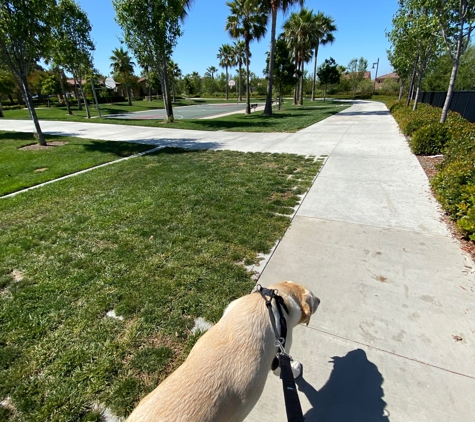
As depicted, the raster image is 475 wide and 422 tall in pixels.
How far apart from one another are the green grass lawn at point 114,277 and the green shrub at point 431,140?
15.1ft

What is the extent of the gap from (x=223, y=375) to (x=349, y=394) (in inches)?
47.9

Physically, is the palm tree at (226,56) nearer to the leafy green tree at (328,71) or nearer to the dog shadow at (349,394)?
the leafy green tree at (328,71)

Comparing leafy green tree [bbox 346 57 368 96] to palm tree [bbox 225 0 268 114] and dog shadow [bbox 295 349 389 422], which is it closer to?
palm tree [bbox 225 0 268 114]

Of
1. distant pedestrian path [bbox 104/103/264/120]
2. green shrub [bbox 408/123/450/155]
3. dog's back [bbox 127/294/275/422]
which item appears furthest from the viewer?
distant pedestrian path [bbox 104/103/264/120]

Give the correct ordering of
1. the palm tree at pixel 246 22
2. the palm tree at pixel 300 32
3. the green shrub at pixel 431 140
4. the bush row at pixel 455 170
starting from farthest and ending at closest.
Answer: the palm tree at pixel 300 32
the palm tree at pixel 246 22
the green shrub at pixel 431 140
the bush row at pixel 455 170

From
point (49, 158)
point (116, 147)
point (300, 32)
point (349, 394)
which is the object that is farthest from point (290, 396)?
point (300, 32)

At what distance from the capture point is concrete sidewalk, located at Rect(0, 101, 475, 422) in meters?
1.83

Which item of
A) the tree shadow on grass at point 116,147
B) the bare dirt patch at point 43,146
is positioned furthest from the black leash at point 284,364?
the bare dirt patch at point 43,146

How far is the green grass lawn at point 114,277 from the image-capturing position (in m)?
1.96

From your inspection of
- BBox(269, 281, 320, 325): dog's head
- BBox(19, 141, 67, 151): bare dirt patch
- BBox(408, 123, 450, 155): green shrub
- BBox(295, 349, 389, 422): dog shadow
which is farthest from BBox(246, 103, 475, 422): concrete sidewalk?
BBox(19, 141, 67, 151): bare dirt patch

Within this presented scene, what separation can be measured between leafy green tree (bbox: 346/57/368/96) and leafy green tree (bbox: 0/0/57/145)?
2358 inches

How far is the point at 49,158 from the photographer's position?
9.02 meters

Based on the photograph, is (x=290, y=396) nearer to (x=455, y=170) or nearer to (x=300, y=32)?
(x=455, y=170)

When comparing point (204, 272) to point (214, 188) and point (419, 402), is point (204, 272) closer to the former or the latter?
point (419, 402)
